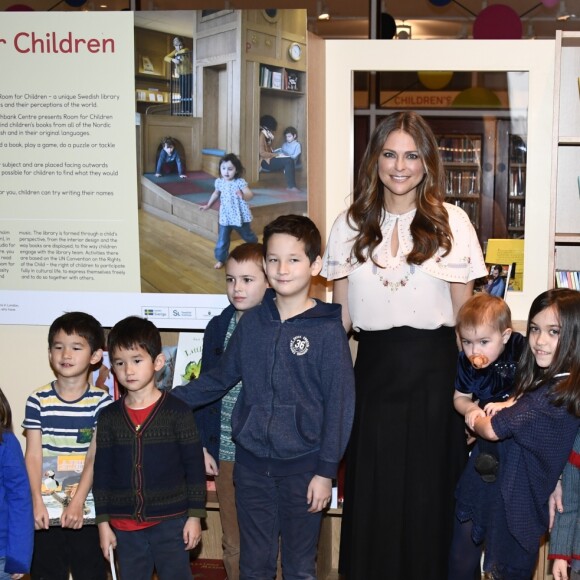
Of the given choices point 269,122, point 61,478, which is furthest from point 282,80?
point 61,478

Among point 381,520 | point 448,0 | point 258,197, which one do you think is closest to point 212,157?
point 258,197

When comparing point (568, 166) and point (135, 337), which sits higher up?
point (568, 166)

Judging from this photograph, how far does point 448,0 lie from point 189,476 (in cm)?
611

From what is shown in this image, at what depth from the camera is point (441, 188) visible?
2.77m

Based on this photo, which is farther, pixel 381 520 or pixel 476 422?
pixel 381 520

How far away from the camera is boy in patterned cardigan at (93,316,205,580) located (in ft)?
8.54

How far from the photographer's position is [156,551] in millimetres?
2660

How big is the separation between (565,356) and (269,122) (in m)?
1.36

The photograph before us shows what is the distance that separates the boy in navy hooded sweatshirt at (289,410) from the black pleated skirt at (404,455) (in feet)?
0.78

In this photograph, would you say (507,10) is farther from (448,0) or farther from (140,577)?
(140,577)

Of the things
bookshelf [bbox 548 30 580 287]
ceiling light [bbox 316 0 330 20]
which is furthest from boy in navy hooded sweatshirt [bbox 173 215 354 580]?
ceiling light [bbox 316 0 330 20]

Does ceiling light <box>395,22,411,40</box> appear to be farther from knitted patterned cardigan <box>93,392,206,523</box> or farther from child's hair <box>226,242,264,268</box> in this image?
knitted patterned cardigan <box>93,392,206,523</box>

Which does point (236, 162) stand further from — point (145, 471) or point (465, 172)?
point (465, 172)

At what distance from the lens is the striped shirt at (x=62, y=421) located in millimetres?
2865
